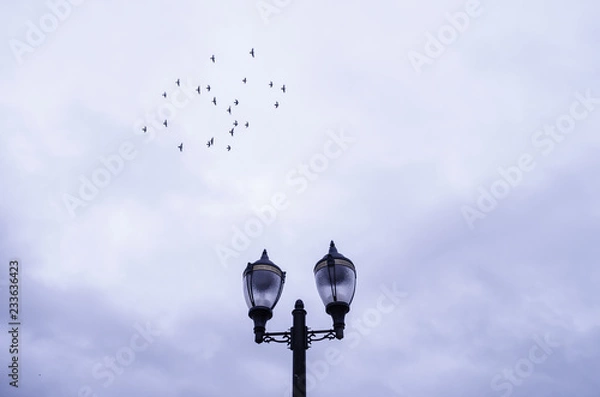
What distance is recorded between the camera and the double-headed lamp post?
6.79 m

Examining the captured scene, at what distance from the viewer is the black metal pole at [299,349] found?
6.26m

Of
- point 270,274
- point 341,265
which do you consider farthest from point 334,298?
point 270,274

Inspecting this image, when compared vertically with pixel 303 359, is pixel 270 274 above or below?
above

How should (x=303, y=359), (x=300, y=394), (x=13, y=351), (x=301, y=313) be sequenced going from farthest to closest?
(x=13, y=351), (x=301, y=313), (x=303, y=359), (x=300, y=394)

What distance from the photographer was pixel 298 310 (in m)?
7.09

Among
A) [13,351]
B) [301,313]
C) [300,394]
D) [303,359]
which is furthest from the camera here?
[13,351]

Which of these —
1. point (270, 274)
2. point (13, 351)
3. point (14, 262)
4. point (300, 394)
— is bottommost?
point (300, 394)

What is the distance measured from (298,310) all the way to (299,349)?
0.56 metres

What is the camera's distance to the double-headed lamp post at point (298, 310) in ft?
22.3

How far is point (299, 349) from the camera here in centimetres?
668

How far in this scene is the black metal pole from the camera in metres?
6.26

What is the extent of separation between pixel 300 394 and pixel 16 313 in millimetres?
19583

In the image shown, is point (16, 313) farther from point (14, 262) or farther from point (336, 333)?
point (336, 333)

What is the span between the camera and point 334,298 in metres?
6.83
